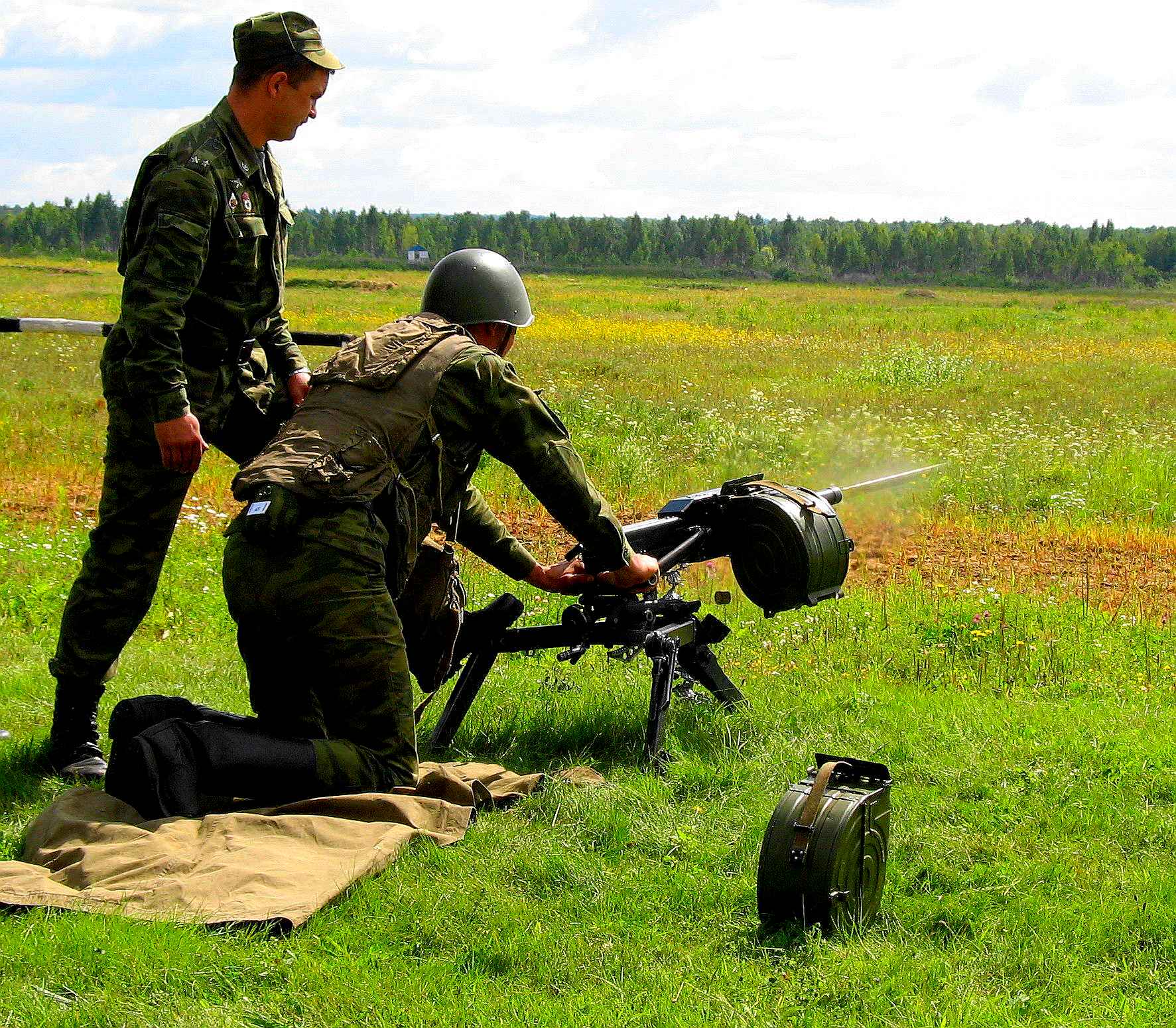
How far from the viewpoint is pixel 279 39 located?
4883 millimetres

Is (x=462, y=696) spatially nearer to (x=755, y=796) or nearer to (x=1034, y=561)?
(x=755, y=796)

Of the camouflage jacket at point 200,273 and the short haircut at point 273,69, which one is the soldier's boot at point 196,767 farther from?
the short haircut at point 273,69

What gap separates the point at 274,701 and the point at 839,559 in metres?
2.47

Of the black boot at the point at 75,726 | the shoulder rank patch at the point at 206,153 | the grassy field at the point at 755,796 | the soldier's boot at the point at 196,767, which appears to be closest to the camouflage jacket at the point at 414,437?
the soldier's boot at the point at 196,767

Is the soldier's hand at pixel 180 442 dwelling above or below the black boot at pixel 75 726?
above

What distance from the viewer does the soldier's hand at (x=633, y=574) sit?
16.7ft

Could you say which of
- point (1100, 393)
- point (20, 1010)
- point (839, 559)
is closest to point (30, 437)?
point (839, 559)

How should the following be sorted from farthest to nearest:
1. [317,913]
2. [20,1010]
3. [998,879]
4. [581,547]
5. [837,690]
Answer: [837,690]
[581,547]
[998,879]
[317,913]
[20,1010]

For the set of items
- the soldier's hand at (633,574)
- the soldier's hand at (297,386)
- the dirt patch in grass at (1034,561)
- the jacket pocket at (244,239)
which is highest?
the jacket pocket at (244,239)

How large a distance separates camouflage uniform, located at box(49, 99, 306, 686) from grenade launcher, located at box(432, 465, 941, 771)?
144cm

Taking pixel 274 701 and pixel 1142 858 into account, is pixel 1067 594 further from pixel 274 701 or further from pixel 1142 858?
pixel 274 701

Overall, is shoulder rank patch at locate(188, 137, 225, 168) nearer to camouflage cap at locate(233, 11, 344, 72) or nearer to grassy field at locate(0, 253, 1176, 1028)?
camouflage cap at locate(233, 11, 344, 72)

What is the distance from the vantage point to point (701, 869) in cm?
438

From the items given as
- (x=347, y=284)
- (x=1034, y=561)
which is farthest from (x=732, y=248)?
(x=1034, y=561)
